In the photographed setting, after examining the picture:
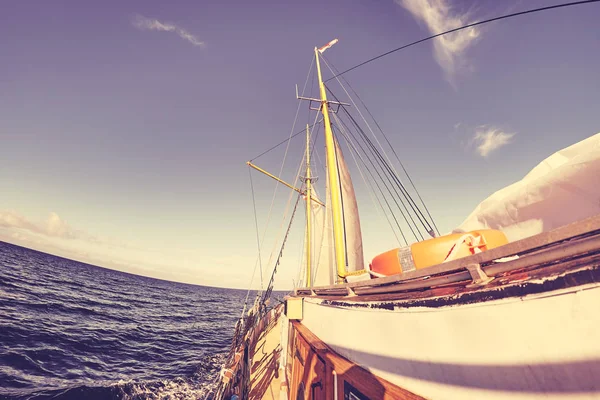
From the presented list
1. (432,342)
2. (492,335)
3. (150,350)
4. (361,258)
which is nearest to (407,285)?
(432,342)

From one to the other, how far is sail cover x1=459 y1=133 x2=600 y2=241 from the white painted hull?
2.27m

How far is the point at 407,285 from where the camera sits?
2357 millimetres

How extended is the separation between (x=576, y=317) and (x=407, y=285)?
1268mm

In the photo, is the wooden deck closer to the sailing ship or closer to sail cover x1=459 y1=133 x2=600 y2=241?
the sailing ship

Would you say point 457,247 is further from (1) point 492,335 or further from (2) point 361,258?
(2) point 361,258

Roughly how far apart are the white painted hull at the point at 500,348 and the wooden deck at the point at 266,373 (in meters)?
4.03

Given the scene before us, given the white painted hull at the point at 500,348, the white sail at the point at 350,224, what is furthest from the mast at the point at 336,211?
the white painted hull at the point at 500,348

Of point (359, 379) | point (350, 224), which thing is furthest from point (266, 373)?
point (359, 379)

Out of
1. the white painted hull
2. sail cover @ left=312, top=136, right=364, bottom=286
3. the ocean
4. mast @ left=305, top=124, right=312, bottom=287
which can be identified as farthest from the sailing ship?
mast @ left=305, top=124, right=312, bottom=287

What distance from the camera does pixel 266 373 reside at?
9.38 meters

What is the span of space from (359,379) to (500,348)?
195 cm

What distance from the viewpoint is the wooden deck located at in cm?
770

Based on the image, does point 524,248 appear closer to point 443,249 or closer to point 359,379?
point 443,249

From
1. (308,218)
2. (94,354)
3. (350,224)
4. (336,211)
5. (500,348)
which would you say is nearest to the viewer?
(500,348)
